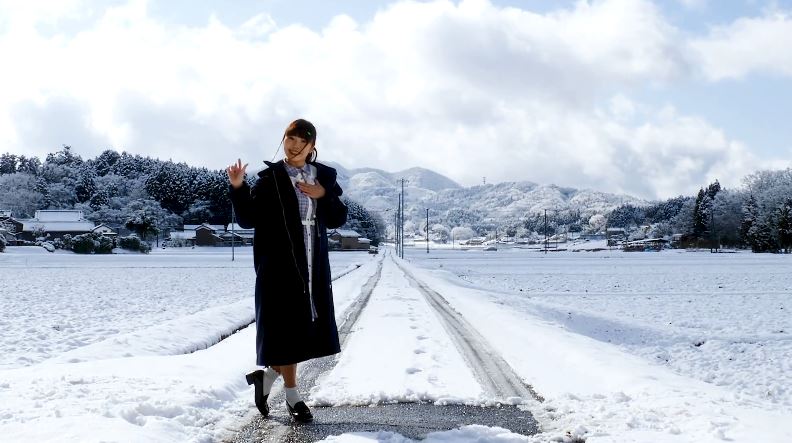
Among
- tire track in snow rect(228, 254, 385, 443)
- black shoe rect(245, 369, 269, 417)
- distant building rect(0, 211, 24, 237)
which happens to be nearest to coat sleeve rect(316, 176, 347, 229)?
black shoe rect(245, 369, 269, 417)

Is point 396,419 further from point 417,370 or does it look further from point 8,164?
point 8,164

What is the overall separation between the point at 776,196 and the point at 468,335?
93436mm

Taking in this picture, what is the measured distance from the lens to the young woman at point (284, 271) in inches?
163

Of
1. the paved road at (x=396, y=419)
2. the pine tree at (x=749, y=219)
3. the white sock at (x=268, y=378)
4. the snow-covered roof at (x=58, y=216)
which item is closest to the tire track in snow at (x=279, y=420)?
the paved road at (x=396, y=419)

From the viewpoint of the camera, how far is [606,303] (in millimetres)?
17641

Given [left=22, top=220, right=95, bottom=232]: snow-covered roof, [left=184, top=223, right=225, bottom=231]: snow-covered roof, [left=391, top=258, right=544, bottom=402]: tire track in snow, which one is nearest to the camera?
[left=391, top=258, right=544, bottom=402]: tire track in snow

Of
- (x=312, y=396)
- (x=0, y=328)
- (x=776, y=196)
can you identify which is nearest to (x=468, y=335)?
(x=312, y=396)

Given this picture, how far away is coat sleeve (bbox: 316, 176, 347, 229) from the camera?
4.34 meters

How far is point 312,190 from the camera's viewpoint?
13.8ft

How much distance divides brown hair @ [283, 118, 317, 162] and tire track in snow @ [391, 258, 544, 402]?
243 cm

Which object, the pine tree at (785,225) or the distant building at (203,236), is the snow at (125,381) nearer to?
the pine tree at (785,225)

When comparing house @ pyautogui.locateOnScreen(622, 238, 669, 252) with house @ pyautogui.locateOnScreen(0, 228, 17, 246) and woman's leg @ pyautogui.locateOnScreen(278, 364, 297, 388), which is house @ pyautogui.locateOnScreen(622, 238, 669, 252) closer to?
house @ pyautogui.locateOnScreen(0, 228, 17, 246)

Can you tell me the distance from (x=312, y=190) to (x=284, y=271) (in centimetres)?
57

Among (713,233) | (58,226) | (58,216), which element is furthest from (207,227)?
(713,233)
